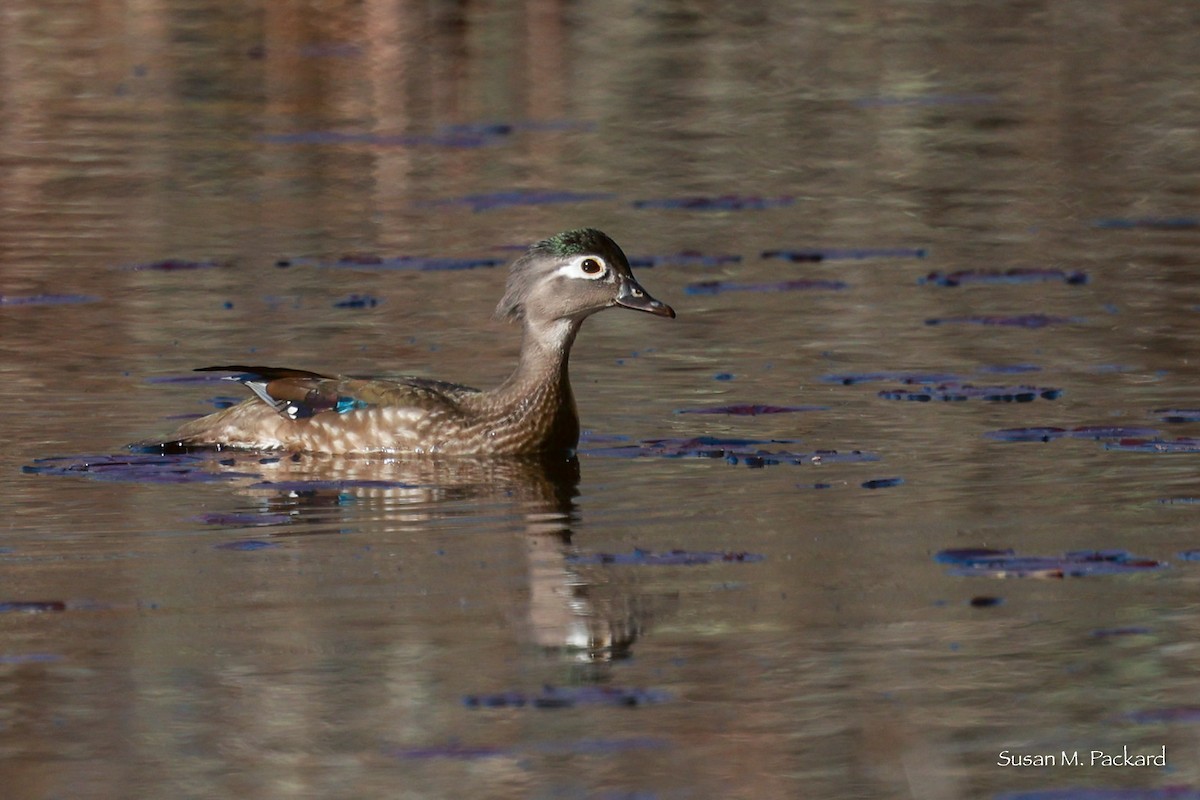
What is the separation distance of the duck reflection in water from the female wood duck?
0.10 m

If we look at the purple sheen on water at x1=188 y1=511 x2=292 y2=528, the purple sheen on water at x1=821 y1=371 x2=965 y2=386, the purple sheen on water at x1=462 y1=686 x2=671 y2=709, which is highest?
the purple sheen on water at x1=462 y1=686 x2=671 y2=709

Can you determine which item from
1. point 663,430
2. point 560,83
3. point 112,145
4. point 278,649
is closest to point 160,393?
point 663,430

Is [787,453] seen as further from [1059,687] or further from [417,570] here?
[1059,687]

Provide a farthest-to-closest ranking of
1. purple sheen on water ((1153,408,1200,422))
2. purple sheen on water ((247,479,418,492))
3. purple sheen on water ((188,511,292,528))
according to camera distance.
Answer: purple sheen on water ((1153,408,1200,422)) → purple sheen on water ((247,479,418,492)) → purple sheen on water ((188,511,292,528))

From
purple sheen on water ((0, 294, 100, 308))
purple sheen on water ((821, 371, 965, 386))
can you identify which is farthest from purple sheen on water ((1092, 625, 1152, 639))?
purple sheen on water ((0, 294, 100, 308))

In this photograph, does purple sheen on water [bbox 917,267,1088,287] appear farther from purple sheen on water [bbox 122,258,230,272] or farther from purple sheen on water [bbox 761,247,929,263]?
purple sheen on water [bbox 122,258,230,272]

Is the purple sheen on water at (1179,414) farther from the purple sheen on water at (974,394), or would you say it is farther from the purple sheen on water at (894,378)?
the purple sheen on water at (894,378)

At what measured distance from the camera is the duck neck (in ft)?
38.3

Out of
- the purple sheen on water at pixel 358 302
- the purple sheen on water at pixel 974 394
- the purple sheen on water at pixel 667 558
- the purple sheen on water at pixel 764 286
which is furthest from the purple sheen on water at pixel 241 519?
the purple sheen on water at pixel 764 286

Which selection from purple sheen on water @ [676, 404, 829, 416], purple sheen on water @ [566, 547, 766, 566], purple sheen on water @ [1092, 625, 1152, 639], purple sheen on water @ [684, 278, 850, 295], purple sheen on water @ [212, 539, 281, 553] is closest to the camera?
purple sheen on water @ [1092, 625, 1152, 639]

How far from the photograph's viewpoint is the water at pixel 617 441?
7.08 m

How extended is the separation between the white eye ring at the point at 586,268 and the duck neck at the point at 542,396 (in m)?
0.26

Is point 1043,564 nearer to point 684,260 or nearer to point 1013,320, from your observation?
point 1013,320

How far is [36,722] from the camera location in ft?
23.6
